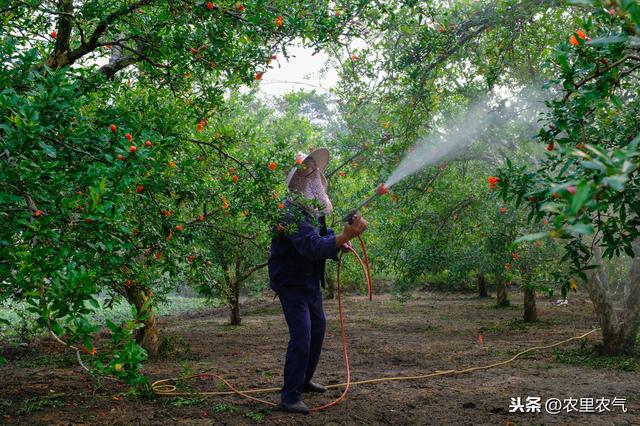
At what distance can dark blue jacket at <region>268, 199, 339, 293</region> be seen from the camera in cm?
419

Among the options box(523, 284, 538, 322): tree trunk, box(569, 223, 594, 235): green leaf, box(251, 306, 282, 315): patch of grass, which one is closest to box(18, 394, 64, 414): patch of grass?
box(569, 223, 594, 235): green leaf

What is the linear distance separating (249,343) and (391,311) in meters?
6.75

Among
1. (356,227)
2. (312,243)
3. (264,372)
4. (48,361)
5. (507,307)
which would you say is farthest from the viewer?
(507,307)

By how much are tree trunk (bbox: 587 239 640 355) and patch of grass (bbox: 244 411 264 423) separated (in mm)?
4592

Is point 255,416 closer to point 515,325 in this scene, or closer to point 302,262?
point 302,262

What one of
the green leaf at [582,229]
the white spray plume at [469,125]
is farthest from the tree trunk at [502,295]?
the green leaf at [582,229]

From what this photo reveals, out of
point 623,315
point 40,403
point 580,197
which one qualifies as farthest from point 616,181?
point 623,315

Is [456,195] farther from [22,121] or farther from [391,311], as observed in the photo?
[22,121]

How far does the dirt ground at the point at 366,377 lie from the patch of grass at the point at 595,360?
5.7 inches

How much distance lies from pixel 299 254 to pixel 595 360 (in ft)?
14.3

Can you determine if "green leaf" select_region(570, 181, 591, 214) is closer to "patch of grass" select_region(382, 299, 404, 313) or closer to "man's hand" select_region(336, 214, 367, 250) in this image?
"man's hand" select_region(336, 214, 367, 250)

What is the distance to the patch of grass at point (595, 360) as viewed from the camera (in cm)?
631

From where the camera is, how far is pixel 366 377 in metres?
5.83

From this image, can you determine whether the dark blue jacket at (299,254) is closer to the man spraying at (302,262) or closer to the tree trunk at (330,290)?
the man spraying at (302,262)
